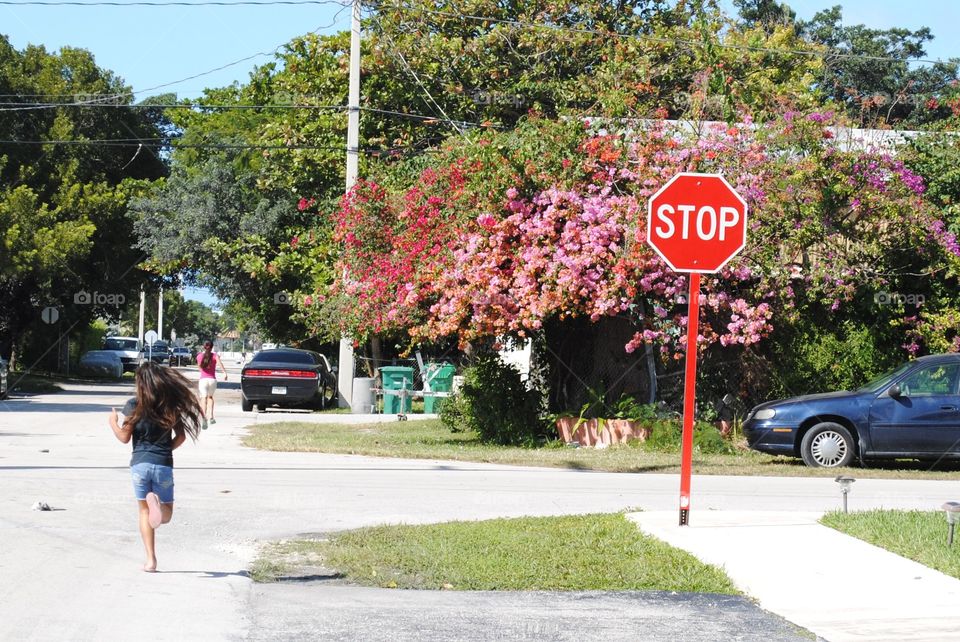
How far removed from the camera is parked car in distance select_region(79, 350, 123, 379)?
58.2 m

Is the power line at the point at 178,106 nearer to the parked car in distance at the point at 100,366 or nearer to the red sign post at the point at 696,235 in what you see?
the parked car in distance at the point at 100,366

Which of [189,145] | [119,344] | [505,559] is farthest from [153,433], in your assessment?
[119,344]

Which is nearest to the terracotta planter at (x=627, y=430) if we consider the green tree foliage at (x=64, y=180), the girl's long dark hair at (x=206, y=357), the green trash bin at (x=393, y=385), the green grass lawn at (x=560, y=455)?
the green grass lawn at (x=560, y=455)

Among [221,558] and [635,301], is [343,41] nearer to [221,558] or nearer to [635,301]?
[635,301]

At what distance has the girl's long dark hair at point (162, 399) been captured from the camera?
8703mm

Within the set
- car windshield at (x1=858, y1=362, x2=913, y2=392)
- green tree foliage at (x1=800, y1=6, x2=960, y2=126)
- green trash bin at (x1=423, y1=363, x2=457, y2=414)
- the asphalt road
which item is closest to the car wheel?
car windshield at (x1=858, y1=362, x2=913, y2=392)

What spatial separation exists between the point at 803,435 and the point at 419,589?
34.0 feet

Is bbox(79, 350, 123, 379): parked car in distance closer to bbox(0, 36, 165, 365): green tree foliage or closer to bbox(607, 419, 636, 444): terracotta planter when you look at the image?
bbox(0, 36, 165, 365): green tree foliage

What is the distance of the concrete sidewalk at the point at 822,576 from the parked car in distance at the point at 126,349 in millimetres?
57047

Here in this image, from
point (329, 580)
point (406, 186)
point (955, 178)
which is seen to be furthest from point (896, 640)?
point (406, 186)

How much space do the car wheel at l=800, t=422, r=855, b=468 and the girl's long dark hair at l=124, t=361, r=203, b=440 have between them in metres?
11.0

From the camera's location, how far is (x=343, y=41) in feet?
122

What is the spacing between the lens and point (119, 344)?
229 ft

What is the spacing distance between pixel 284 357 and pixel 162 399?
24170mm
